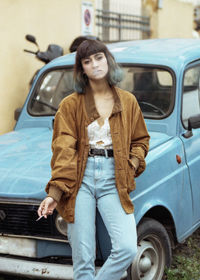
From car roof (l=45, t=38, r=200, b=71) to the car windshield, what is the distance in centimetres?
7

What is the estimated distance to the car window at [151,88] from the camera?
4363 mm

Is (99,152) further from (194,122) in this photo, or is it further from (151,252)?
(194,122)

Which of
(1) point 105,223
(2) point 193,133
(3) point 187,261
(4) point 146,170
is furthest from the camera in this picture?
(2) point 193,133

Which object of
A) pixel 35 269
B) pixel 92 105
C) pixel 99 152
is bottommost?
pixel 35 269

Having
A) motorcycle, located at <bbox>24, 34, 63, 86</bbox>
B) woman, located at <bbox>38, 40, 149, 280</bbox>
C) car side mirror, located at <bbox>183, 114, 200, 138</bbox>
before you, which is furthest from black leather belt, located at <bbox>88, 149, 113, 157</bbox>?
motorcycle, located at <bbox>24, 34, 63, 86</bbox>

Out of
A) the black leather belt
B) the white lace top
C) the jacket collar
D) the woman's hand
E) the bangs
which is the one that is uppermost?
the bangs

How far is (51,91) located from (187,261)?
2.01 metres

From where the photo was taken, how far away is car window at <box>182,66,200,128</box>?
440 centimetres

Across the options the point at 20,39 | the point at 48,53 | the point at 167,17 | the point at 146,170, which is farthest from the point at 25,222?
the point at 167,17

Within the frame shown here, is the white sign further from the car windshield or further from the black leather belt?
the black leather belt

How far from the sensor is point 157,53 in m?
4.66

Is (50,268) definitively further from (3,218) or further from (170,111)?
(170,111)

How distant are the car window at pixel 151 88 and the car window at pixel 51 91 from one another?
57 centimetres

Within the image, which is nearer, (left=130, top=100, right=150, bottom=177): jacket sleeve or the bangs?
the bangs
